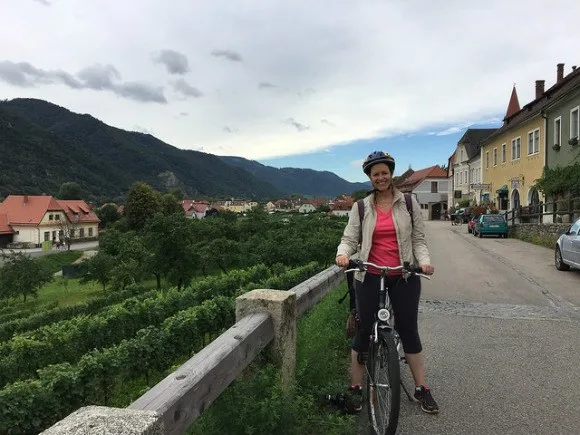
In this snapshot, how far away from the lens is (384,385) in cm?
335

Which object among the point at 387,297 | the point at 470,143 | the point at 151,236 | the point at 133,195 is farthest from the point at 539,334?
the point at 133,195

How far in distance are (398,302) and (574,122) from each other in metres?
25.4

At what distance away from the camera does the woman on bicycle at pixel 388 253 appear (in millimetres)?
3723

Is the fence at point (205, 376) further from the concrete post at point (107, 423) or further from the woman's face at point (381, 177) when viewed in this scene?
the woman's face at point (381, 177)

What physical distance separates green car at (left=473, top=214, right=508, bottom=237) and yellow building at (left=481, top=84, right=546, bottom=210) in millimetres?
3268

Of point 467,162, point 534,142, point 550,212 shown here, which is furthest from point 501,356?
point 467,162

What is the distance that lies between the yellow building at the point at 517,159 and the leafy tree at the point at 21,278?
3525 cm

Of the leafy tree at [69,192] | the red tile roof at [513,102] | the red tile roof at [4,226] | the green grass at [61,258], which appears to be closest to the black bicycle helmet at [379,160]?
the red tile roof at [513,102]

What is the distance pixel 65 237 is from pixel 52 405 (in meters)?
87.1

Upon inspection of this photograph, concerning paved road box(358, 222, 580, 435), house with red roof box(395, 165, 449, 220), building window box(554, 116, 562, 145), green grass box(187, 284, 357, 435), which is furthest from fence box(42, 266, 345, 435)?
house with red roof box(395, 165, 449, 220)

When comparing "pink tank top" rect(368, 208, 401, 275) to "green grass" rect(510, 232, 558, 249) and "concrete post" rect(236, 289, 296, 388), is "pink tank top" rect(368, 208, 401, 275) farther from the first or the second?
"green grass" rect(510, 232, 558, 249)

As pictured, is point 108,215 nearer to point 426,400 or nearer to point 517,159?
point 517,159

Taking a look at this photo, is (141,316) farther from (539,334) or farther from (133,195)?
(133,195)

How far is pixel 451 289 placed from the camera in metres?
10.6
